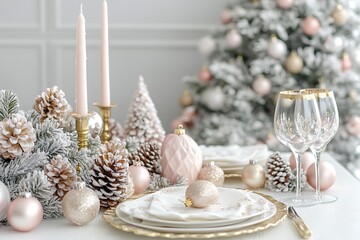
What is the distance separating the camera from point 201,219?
1235 millimetres

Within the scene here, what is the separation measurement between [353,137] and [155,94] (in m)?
1.32

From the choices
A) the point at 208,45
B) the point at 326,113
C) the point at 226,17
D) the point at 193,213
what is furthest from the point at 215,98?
the point at 193,213

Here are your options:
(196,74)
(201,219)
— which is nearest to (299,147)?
(201,219)

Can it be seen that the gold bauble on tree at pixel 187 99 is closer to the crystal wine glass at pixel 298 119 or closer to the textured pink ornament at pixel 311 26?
the textured pink ornament at pixel 311 26

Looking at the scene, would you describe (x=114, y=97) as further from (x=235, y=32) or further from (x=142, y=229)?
(x=142, y=229)

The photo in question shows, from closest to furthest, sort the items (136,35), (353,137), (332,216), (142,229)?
1. (142,229)
2. (332,216)
3. (353,137)
4. (136,35)

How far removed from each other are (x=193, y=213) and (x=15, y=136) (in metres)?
0.37

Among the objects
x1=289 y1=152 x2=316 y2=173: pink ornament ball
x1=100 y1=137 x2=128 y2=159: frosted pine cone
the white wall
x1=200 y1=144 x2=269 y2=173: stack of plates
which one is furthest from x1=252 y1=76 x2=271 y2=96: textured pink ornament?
x1=100 y1=137 x2=128 y2=159: frosted pine cone

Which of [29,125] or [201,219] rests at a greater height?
[29,125]

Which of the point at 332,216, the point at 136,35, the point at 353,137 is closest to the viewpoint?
the point at 332,216

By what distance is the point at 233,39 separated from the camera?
3.72 meters

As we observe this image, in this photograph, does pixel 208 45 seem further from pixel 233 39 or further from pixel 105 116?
pixel 105 116

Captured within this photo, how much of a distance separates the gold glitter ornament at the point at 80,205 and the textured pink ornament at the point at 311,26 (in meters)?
2.58

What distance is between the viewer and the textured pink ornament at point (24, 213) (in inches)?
48.9
